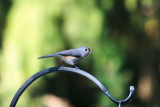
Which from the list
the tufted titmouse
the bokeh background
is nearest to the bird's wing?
the tufted titmouse

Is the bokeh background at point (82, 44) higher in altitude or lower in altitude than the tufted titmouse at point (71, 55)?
higher

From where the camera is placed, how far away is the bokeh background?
11.9 ft

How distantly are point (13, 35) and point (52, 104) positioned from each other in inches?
43.3

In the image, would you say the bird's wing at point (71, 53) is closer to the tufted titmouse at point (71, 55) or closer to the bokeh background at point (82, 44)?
the tufted titmouse at point (71, 55)

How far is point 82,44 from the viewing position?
3867 mm

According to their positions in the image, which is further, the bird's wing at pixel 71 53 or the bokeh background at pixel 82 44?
the bokeh background at pixel 82 44

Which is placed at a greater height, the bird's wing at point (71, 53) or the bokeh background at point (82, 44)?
the bokeh background at point (82, 44)

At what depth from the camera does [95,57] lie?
411 centimetres

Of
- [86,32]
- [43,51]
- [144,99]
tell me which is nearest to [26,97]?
[43,51]

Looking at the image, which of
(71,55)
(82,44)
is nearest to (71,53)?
(71,55)

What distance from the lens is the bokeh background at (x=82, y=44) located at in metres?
3.61

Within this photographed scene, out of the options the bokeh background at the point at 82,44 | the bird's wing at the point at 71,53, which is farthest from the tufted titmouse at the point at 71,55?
the bokeh background at the point at 82,44

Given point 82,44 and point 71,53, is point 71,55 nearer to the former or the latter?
point 71,53

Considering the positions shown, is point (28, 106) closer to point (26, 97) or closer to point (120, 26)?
point (26, 97)
